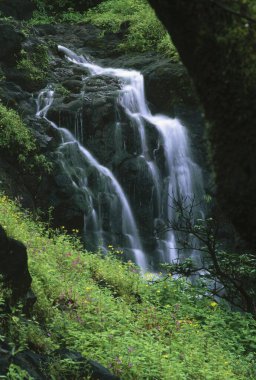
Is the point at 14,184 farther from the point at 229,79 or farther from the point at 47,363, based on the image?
the point at 229,79

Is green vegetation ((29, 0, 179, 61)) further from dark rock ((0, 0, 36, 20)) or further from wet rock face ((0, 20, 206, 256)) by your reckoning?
wet rock face ((0, 20, 206, 256))

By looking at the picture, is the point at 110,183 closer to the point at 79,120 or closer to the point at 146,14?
the point at 79,120

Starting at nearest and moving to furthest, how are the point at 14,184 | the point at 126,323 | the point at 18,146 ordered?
the point at 126,323 → the point at 14,184 → the point at 18,146

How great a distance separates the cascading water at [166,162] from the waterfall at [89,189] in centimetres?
73

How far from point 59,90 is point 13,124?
3.51 meters

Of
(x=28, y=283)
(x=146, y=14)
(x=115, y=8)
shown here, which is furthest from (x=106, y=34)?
(x=28, y=283)

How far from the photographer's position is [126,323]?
6.22 m

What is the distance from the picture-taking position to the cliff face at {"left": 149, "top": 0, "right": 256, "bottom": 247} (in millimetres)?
1736

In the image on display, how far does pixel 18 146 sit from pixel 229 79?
12.1 m

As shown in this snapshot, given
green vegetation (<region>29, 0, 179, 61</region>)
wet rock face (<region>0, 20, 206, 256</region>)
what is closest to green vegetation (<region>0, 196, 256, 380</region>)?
wet rock face (<region>0, 20, 206, 256</region>)

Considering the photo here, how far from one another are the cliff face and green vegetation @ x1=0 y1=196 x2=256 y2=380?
291cm

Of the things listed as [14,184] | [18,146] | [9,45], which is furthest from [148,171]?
[9,45]

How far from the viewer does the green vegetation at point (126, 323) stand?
488 cm

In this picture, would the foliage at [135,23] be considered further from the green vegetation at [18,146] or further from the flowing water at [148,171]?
the green vegetation at [18,146]
